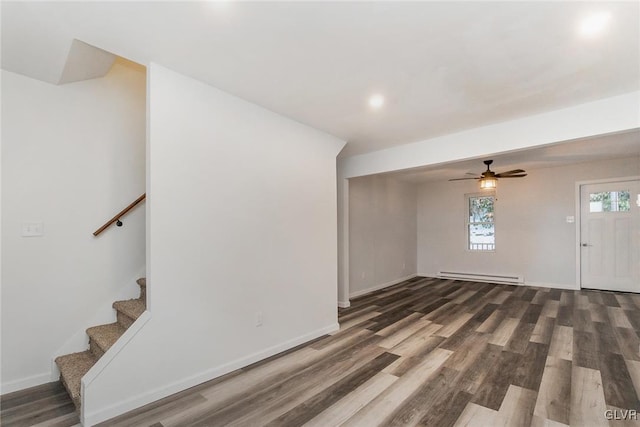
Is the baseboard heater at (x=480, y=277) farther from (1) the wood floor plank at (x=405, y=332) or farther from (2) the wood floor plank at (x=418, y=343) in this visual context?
(2) the wood floor plank at (x=418, y=343)

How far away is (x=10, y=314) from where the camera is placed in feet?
7.48

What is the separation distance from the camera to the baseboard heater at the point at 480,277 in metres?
6.39

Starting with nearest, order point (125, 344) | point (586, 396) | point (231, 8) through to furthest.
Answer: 1. point (231, 8)
2. point (125, 344)
3. point (586, 396)

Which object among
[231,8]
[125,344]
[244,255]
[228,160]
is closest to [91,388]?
[125,344]

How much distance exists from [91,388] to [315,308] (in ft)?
7.05

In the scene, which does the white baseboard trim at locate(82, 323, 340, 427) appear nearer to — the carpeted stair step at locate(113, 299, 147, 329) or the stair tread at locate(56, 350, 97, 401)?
the stair tread at locate(56, 350, 97, 401)

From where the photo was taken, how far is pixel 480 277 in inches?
268

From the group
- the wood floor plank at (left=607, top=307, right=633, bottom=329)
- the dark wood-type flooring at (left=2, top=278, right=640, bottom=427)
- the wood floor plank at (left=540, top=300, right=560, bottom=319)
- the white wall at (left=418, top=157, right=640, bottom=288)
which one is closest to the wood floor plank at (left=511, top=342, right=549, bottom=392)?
the dark wood-type flooring at (left=2, top=278, right=640, bottom=427)

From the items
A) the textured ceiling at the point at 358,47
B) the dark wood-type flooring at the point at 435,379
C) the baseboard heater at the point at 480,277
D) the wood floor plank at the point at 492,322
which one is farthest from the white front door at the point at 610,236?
the textured ceiling at the point at 358,47

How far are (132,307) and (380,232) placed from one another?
4.81 meters

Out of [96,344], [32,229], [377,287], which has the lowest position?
[377,287]

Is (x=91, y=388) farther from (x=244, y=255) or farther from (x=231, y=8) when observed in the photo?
(x=231, y=8)

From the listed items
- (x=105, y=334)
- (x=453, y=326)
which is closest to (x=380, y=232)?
(x=453, y=326)

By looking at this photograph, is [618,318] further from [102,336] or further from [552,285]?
[102,336]
